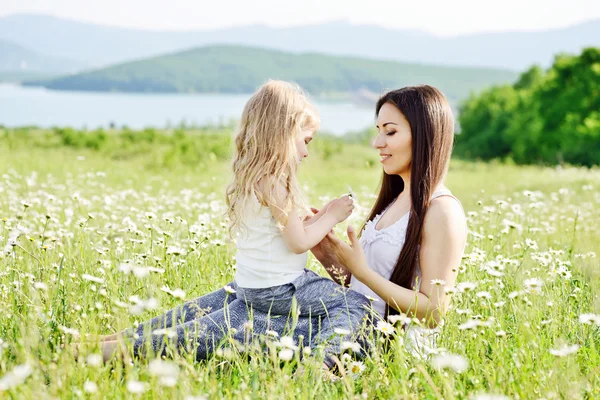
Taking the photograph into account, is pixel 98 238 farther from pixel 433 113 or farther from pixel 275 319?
pixel 433 113

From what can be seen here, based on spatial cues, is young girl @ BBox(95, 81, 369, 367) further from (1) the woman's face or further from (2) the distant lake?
(2) the distant lake

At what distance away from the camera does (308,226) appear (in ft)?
12.0

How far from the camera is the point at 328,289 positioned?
3.81 meters

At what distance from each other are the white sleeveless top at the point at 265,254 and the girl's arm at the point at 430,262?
0.95 ft

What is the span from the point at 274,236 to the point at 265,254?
11 cm

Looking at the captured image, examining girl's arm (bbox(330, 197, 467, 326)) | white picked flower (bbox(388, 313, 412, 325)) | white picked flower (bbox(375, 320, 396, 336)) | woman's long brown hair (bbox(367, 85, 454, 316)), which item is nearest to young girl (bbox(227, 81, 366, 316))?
girl's arm (bbox(330, 197, 467, 326))

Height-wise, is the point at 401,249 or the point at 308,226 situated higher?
the point at 308,226

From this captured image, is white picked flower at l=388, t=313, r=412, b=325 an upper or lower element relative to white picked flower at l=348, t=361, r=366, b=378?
upper

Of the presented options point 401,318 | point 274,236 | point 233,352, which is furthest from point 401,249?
point 233,352

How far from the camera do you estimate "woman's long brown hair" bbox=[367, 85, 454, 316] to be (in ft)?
12.6

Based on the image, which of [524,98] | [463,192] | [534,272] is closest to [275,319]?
[534,272]

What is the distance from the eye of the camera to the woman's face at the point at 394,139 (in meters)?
3.95

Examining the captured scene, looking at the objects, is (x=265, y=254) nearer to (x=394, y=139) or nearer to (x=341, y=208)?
(x=341, y=208)

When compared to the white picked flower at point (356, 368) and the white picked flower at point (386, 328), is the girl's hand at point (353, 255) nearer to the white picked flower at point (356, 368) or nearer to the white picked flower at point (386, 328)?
the white picked flower at point (386, 328)
